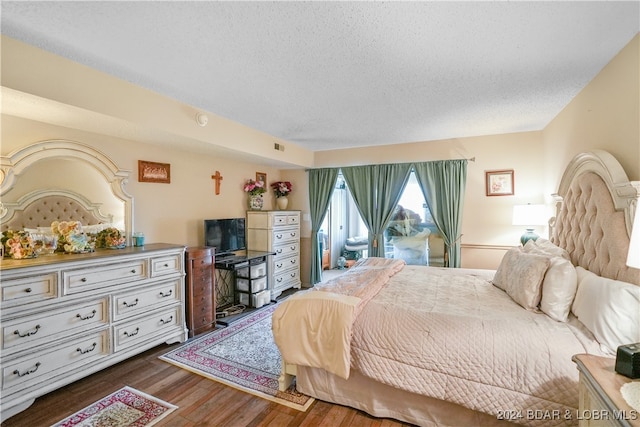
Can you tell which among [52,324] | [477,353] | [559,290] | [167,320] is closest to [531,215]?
[559,290]

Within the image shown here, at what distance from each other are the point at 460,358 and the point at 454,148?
3310 mm

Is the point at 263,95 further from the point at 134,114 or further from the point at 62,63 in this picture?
the point at 62,63

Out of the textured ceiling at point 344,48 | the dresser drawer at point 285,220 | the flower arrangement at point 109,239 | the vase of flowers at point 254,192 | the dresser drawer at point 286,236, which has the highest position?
the textured ceiling at point 344,48

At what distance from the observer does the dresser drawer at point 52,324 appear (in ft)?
6.27

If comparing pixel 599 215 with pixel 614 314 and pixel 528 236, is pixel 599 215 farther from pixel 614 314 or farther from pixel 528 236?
pixel 528 236

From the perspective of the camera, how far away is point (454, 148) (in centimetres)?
418

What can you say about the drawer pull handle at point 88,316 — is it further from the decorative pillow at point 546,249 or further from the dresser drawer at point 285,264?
the decorative pillow at point 546,249

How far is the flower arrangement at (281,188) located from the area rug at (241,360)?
2.37 m

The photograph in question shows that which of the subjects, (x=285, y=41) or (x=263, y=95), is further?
(x=263, y=95)

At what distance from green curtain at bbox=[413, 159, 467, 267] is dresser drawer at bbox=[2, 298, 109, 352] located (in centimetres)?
412

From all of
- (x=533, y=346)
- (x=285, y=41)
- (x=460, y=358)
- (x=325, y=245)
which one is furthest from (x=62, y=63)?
(x=325, y=245)

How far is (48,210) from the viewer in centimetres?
250

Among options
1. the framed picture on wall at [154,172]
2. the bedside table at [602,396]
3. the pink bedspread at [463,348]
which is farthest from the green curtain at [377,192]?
the bedside table at [602,396]

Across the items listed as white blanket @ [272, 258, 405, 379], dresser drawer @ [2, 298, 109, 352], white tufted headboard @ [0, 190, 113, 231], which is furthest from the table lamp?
white tufted headboard @ [0, 190, 113, 231]
